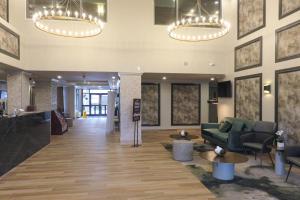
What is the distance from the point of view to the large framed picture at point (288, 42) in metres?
5.22

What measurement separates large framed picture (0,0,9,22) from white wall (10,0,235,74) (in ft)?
2.05

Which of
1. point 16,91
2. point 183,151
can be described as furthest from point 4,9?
point 183,151

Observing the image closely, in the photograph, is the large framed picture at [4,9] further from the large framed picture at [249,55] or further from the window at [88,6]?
the large framed picture at [249,55]

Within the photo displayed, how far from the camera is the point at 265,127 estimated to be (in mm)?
5672

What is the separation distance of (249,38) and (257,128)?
289 centimetres

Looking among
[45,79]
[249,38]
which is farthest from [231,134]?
[45,79]

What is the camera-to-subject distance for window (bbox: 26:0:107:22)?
7.46 m

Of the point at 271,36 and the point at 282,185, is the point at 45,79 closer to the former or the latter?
the point at 271,36

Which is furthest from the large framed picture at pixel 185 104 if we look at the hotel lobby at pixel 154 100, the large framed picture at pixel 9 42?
the large framed picture at pixel 9 42

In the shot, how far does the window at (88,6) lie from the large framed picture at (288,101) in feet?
18.6

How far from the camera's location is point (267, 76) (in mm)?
6266

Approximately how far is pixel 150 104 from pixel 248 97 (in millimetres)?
4559

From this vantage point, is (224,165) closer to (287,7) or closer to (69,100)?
(287,7)

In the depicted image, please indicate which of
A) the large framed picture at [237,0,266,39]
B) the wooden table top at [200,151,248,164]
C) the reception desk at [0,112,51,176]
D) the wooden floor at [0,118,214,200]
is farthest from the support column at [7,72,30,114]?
the large framed picture at [237,0,266,39]
